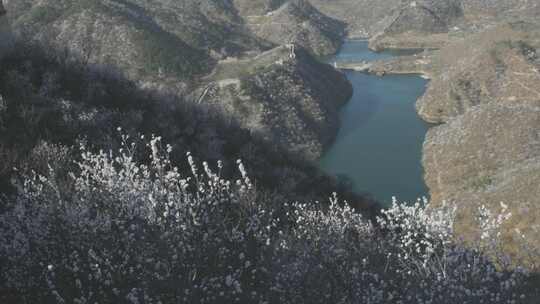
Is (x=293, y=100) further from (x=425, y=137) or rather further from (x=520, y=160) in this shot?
(x=520, y=160)

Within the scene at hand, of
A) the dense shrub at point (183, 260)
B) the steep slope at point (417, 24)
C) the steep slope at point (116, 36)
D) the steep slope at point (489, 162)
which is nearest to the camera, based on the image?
the dense shrub at point (183, 260)

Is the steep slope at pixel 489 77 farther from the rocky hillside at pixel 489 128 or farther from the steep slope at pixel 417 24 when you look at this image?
the steep slope at pixel 417 24

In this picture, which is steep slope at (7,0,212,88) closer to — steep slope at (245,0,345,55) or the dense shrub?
steep slope at (245,0,345,55)

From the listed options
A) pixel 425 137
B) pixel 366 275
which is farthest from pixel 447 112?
pixel 366 275

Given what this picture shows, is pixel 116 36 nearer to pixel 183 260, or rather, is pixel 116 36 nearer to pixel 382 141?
pixel 382 141

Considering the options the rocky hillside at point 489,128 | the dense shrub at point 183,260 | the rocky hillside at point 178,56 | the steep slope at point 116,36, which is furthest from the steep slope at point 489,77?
the dense shrub at point 183,260

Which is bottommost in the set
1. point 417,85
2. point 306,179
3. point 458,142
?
point 417,85
